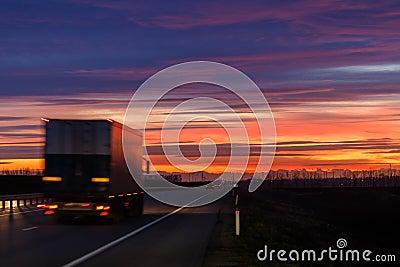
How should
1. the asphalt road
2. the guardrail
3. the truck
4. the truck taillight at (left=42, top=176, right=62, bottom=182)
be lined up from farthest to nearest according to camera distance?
the guardrail, the truck taillight at (left=42, top=176, right=62, bottom=182), the truck, the asphalt road

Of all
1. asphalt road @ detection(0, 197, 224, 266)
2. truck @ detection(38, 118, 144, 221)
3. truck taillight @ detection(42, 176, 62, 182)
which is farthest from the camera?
truck taillight @ detection(42, 176, 62, 182)

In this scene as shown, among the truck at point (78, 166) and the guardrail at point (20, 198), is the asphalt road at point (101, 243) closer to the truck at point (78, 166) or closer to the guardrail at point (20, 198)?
the truck at point (78, 166)

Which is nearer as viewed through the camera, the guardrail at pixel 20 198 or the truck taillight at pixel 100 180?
the truck taillight at pixel 100 180

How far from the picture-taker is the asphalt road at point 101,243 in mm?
17453

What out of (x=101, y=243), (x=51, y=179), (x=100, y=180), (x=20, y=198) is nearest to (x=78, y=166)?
(x=100, y=180)

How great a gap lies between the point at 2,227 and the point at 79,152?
13.5 ft

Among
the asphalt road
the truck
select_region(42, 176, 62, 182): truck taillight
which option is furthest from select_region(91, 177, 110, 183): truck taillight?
the asphalt road

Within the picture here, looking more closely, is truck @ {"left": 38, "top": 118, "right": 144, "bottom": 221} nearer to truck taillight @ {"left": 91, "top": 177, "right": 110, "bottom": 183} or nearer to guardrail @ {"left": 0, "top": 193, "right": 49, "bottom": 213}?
truck taillight @ {"left": 91, "top": 177, "right": 110, "bottom": 183}

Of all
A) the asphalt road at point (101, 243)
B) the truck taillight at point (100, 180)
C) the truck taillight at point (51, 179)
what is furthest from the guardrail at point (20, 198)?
the truck taillight at point (100, 180)

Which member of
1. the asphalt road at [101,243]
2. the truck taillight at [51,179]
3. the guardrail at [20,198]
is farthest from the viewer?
the guardrail at [20,198]

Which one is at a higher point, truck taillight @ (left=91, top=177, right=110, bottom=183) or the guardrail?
truck taillight @ (left=91, top=177, right=110, bottom=183)

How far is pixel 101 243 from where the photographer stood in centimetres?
2177

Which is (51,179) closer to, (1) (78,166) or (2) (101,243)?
(1) (78,166)

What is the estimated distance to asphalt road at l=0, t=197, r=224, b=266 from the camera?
17453 millimetres
